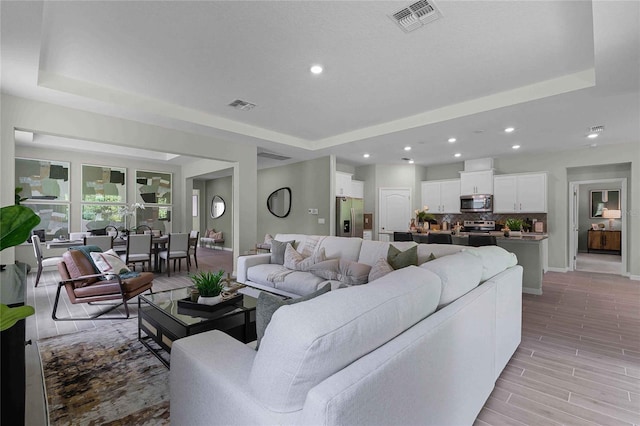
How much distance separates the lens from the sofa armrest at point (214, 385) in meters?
1.02

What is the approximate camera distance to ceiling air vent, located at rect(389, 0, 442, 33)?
230 centimetres

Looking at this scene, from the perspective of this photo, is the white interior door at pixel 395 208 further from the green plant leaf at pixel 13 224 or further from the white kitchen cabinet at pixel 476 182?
the green plant leaf at pixel 13 224

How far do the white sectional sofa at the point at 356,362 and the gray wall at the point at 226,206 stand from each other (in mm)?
9604

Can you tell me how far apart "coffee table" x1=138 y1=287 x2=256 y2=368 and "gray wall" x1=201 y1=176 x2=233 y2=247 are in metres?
7.78

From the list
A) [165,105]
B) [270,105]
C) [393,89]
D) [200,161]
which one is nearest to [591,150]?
[393,89]

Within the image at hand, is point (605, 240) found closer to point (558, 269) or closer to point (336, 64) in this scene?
point (558, 269)

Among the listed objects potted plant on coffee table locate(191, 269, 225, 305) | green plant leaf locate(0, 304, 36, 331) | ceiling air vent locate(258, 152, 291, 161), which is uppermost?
ceiling air vent locate(258, 152, 291, 161)

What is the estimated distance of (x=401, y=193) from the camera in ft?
27.8

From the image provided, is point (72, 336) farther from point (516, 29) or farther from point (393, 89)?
point (516, 29)

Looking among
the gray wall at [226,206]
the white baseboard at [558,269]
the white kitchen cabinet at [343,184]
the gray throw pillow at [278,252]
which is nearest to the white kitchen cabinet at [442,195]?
the white kitchen cabinet at [343,184]

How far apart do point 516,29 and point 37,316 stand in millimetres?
5918

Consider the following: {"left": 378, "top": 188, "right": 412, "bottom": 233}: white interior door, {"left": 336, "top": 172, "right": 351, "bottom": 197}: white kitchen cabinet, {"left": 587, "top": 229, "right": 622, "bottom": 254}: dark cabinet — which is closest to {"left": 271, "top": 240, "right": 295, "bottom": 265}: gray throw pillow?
{"left": 336, "top": 172, "right": 351, "bottom": 197}: white kitchen cabinet

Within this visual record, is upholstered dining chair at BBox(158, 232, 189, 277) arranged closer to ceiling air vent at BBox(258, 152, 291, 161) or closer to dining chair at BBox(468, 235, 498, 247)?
ceiling air vent at BBox(258, 152, 291, 161)

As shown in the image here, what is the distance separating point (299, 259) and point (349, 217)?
11.6 ft
